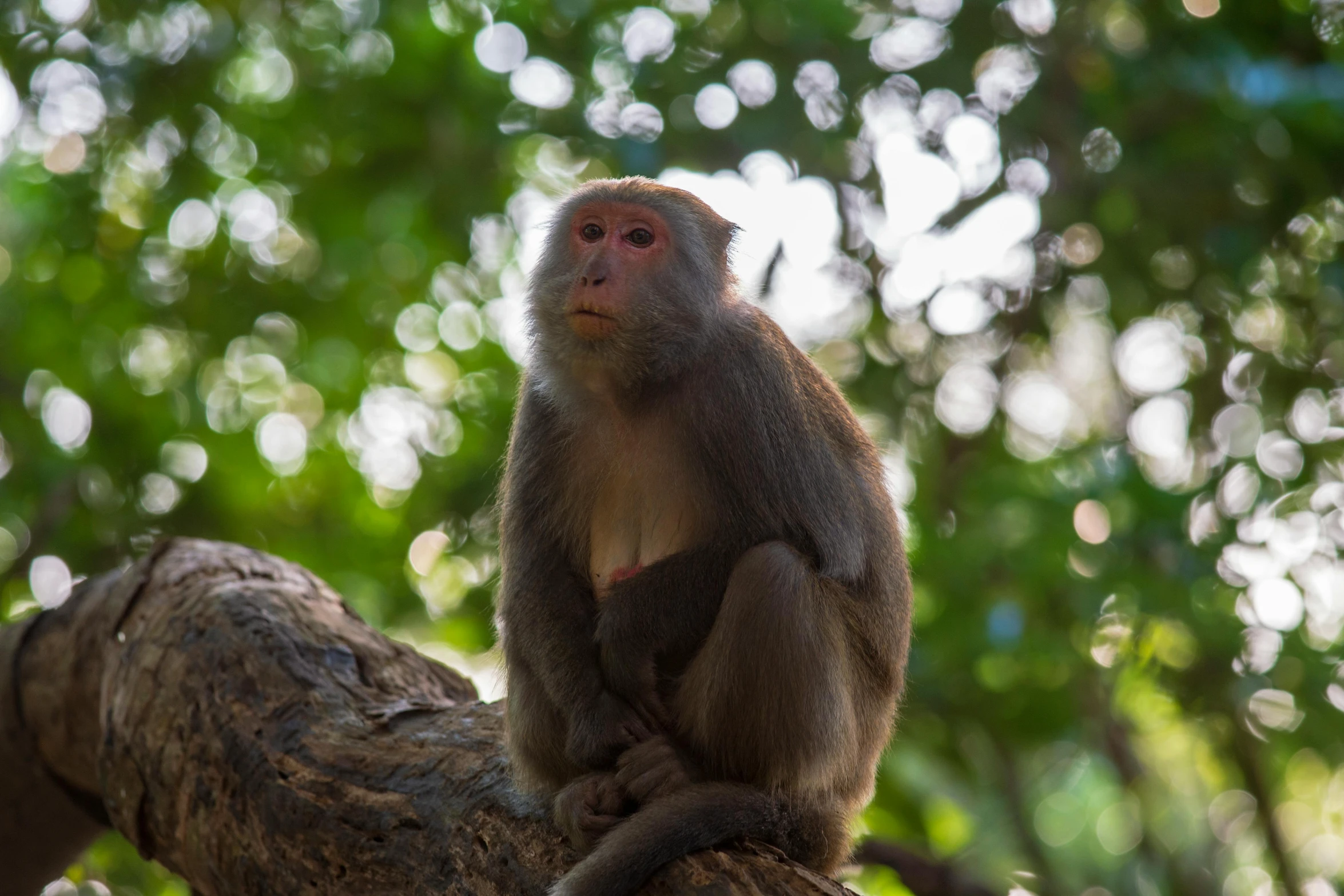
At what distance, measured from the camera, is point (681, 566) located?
395cm

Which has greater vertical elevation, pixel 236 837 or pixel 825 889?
pixel 825 889

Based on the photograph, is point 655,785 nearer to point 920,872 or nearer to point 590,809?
point 590,809

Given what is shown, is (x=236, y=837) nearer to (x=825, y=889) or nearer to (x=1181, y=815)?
(x=825, y=889)

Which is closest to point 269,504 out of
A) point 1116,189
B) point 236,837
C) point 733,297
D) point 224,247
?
point 224,247

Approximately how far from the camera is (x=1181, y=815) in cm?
1235

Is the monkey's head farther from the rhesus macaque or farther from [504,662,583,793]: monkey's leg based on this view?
[504,662,583,793]: monkey's leg

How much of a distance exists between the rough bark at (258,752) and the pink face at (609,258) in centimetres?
172

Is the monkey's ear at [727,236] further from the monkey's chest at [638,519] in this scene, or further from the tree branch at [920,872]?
the tree branch at [920,872]

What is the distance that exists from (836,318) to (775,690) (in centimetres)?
580

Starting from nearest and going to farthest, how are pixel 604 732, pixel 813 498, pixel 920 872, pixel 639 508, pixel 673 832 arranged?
pixel 673 832 < pixel 604 732 < pixel 813 498 < pixel 639 508 < pixel 920 872

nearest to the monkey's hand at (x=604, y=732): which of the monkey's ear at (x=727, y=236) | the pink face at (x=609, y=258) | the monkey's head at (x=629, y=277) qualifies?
the monkey's head at (x=629, y=277)

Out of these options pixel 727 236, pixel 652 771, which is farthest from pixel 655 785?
pixel 727 236

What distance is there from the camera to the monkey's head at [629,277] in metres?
4.23

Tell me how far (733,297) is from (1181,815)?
407 inches
